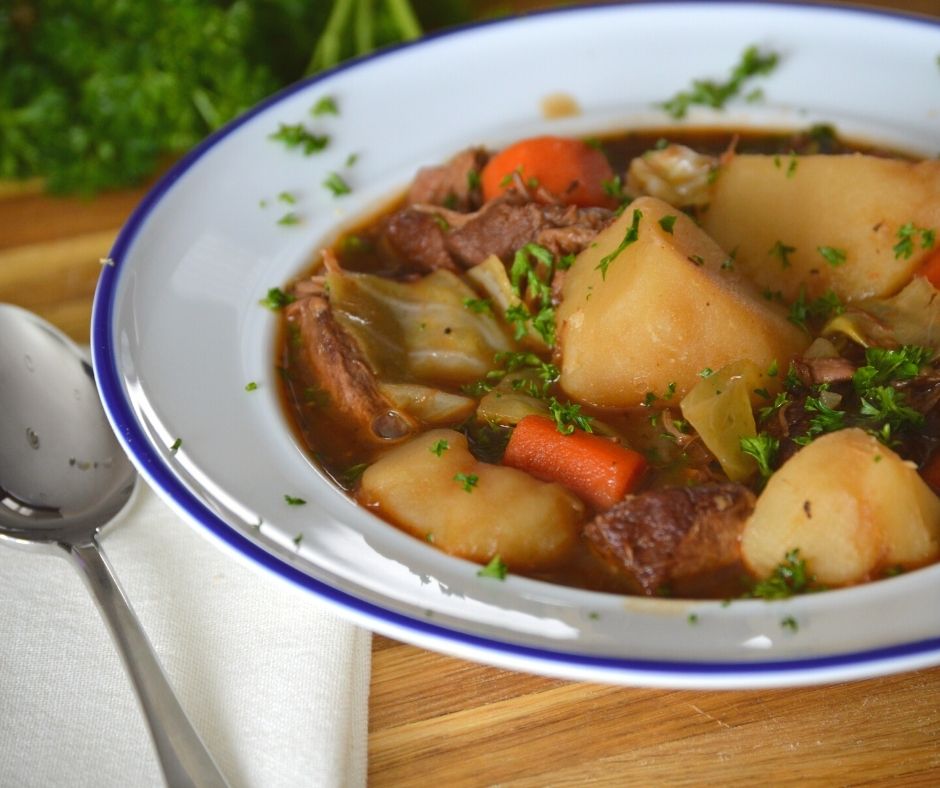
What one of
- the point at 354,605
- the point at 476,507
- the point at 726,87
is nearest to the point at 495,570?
the point at 476,507

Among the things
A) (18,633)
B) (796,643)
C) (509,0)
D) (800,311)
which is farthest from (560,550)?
(509,0)

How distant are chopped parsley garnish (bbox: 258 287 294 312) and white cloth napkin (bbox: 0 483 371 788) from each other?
0.73 m

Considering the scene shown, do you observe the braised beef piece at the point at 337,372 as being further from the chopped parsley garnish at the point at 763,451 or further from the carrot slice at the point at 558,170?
the chopped parsley garnish at the point at 763,451

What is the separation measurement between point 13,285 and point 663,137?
2382 millimetres

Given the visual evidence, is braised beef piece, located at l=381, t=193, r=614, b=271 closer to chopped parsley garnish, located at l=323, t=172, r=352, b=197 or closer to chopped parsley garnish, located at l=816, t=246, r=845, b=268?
chopped parsley garnish, located at l=323, t=172, r=352, b=197

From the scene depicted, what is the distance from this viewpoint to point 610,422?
8.51 feet

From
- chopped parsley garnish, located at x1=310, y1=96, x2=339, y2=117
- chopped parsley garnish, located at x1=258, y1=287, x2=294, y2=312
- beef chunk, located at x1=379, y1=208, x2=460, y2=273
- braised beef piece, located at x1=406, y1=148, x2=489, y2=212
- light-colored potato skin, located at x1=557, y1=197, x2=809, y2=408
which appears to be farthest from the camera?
chopped parsley garnish, located at x1=310, y1=96, x2=339, y2=117

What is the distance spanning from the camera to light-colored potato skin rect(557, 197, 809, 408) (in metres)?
2.52

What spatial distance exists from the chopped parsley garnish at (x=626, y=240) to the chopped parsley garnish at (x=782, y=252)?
50 cm

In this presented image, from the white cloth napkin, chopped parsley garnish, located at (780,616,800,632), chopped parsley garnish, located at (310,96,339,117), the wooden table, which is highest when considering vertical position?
chopped parsley garnish, located at (310,96,339,117)

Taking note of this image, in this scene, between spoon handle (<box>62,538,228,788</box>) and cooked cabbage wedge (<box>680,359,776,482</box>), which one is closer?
spoon handle (<box>62,538,228,788</box>)

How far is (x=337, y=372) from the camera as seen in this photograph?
2729mm

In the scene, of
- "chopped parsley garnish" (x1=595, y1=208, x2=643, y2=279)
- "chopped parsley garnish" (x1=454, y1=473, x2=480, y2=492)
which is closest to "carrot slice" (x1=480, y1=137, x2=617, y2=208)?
"chopped parsley garnish" (x1=595, y1=208, x2=643, y2=279)

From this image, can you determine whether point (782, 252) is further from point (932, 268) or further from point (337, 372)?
point (337, 372)
